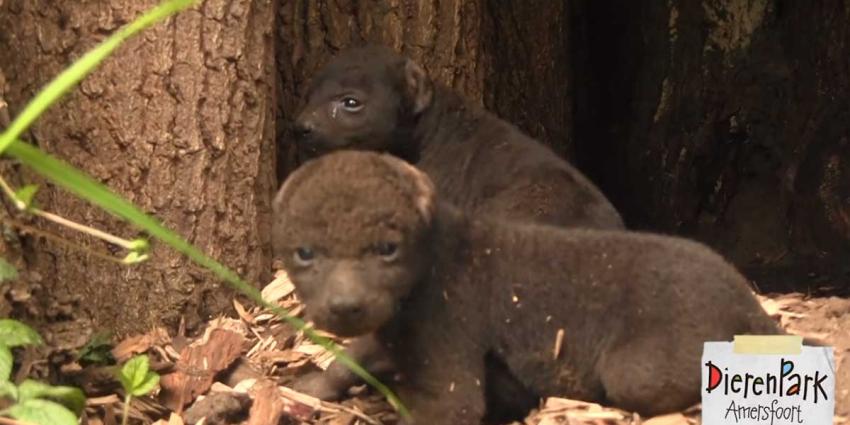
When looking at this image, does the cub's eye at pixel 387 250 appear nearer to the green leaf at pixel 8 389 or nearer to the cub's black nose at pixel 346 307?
the cub's black nose at pixel 346 307

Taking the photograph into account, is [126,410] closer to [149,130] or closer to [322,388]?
[322,388]

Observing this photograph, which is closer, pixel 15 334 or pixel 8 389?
pixel 8 389

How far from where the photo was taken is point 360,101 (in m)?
6.39

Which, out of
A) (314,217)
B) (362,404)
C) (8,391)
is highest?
(314,217)

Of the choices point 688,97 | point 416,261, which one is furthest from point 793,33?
point 416,261

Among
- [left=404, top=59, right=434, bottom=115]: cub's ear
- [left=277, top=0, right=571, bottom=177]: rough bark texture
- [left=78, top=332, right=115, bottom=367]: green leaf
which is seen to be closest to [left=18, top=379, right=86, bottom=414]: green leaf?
[left=78, top=332, right=115, bottom=367]: green leaf

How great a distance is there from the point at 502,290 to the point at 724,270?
31.8 inches

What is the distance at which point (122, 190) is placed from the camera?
18.4 ft

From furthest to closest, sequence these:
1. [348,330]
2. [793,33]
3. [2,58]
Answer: [793,33]
[2,58]
[348,330]

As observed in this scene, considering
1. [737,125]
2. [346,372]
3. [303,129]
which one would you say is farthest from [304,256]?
[737,125]

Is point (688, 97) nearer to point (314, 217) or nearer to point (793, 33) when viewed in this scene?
point (793, 33)

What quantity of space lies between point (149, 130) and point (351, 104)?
1.17m

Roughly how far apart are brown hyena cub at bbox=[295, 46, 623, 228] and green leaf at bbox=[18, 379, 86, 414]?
2384 millimetres

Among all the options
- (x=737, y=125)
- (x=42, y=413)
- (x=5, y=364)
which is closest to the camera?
(x=42, y=413)
